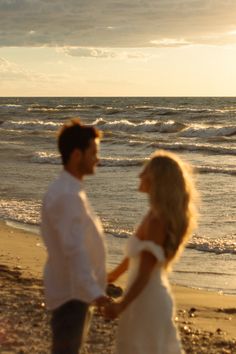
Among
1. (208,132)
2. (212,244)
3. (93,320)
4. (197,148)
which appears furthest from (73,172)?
(208,132)

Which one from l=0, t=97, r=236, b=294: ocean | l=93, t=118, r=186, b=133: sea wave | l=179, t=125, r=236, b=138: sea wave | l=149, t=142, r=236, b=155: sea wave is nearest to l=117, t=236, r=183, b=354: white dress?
l=0, t=97, r=236, b=294: ocean

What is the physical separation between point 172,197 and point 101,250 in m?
0.43

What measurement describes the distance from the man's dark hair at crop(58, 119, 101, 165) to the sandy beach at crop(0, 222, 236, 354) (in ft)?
7.27

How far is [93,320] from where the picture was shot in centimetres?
619

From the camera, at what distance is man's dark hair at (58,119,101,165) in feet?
12.0

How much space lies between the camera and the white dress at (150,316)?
371 centimetres

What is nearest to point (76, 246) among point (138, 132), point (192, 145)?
point (192, 145)

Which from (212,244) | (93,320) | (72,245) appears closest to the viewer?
(72,245)

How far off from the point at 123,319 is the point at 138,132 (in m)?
40.1

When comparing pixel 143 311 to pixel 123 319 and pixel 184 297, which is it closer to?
pixel 123 319

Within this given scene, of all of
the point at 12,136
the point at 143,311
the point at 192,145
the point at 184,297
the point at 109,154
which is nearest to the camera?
the point at 143,311

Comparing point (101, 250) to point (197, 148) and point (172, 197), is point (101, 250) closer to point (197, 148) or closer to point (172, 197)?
point (172, 197)

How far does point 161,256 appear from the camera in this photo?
3623 millimetres

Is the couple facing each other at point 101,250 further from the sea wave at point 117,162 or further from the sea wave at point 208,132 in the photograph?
the sea wave at point 208,132
